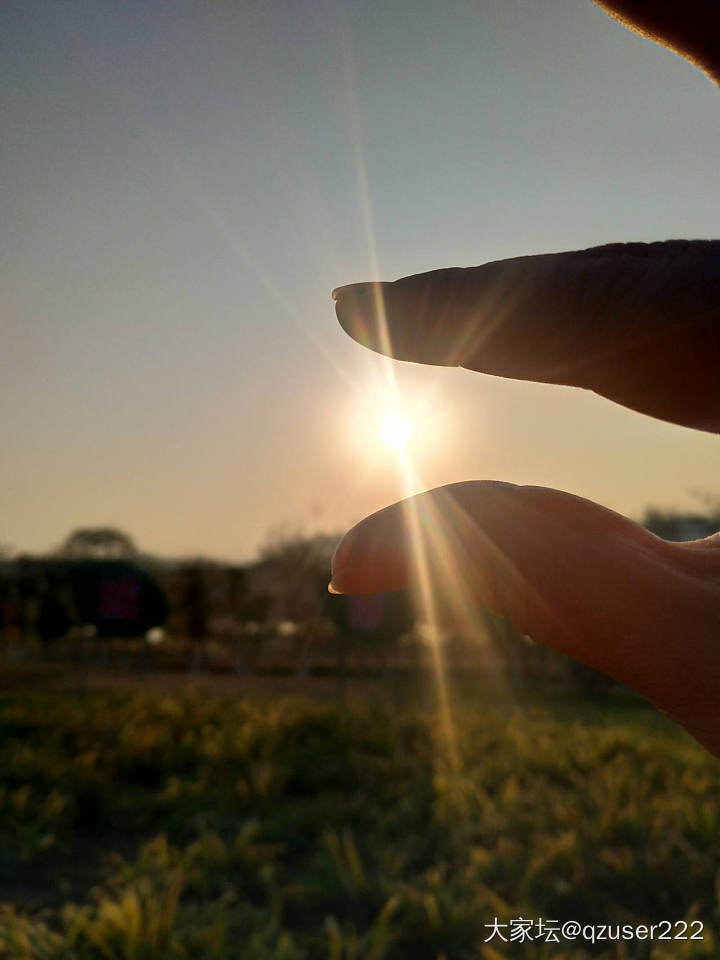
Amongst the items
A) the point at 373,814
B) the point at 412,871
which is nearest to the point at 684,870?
the point at 412,871

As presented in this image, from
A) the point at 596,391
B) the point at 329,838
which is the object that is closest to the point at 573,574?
the point at 596,391

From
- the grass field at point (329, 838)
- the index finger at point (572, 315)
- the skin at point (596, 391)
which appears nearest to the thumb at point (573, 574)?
the skin at point (596, 391)

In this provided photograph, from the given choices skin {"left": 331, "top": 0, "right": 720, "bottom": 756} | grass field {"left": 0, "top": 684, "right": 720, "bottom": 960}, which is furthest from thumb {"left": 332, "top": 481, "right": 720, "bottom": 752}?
grass field {"left": 0, "top": 684, "right": 720, "bottom": 960}

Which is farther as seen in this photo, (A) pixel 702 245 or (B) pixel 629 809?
(B) pixel 629 809

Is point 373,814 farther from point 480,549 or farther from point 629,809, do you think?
point 480,549

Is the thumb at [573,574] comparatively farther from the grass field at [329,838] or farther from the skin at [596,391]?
the grass field at [329,838]

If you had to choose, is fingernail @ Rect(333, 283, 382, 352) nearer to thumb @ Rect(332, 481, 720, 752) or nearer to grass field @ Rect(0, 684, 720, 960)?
thumb @ Rect(332, 481, 720, 752)
